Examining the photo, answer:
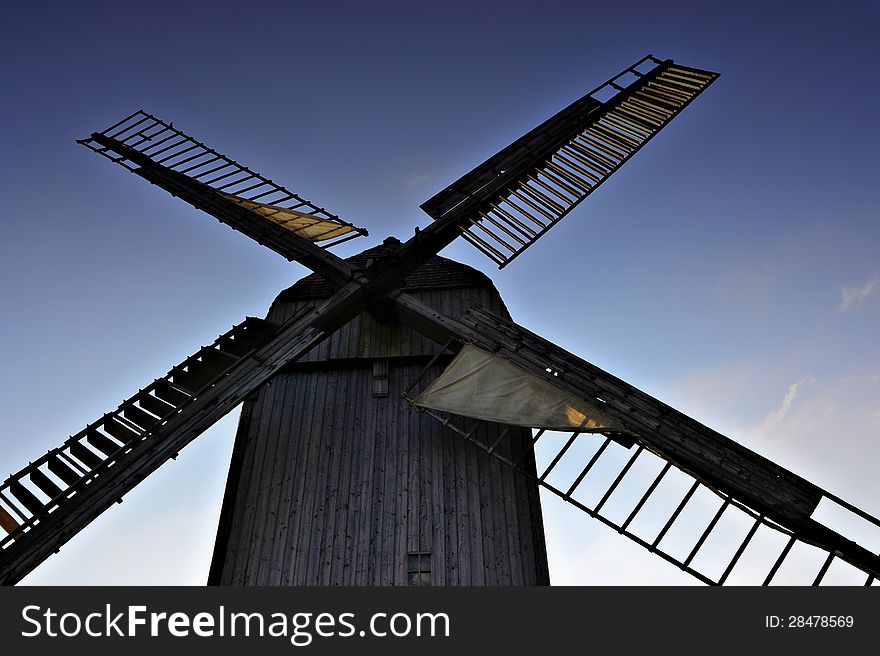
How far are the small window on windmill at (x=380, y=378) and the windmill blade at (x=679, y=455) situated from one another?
119 cm

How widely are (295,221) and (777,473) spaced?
29.5 ft

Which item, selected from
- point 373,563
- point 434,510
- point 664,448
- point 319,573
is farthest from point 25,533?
point 664,448

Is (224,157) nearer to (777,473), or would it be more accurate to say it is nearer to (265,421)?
(265,421)

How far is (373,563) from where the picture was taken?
847 centimetres

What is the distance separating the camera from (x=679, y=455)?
7332 millimetres

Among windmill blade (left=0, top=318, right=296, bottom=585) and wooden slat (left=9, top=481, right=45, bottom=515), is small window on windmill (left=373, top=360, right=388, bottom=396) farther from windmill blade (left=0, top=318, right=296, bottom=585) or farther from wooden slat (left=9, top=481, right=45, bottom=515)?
wooden slat (left=9, top=481, right=45, bottom=515)

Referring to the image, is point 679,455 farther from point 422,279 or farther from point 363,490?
point 422,279

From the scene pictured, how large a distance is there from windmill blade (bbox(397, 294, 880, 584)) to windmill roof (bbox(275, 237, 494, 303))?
220cm

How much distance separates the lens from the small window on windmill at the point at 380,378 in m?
10.2

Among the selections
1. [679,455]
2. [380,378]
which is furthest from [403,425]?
[679,455]

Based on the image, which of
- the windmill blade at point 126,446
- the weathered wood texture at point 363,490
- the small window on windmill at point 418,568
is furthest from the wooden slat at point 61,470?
the small window on windmill at point 418,568

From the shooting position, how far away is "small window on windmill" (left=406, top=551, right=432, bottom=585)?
831cm

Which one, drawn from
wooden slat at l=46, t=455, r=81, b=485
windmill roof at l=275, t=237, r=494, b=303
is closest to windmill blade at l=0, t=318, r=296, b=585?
wooden slat at l=46, t=455, r=81, b=485

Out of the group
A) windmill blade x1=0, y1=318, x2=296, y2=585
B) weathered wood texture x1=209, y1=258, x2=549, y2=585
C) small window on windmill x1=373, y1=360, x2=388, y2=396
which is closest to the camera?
windmill blade x1=0, y1=318, x2=296, y2=585
